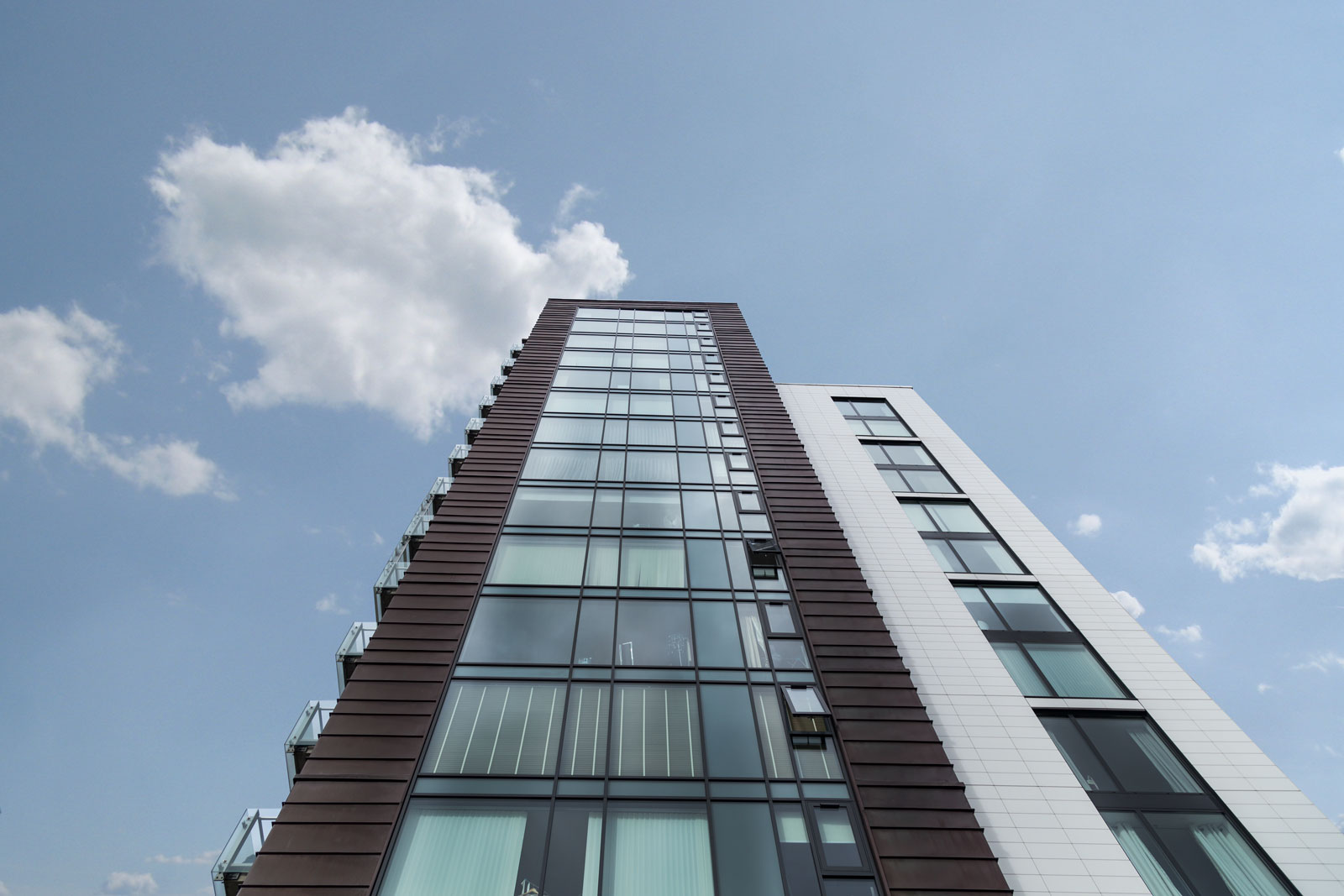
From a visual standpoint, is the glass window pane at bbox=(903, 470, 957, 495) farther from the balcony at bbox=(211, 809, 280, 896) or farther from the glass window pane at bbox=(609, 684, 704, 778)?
the balcony at bbox=(211, 809, 280, 896)

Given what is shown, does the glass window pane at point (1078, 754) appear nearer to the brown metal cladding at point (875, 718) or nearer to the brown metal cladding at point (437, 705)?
the brown metal cladding at point (875, 718)

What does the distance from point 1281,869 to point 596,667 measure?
12.2 meters

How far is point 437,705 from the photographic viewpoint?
11211 mm

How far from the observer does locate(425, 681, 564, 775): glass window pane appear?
10.4 m

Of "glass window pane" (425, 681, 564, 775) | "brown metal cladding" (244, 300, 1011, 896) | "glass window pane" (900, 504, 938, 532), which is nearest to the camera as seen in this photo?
"brown metal cladding" (244, 300, 1011, 896)

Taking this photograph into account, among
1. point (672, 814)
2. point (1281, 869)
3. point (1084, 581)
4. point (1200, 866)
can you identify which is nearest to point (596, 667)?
point (672, 814)

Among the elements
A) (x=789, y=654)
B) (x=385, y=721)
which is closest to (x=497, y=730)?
(x=385, y=721)

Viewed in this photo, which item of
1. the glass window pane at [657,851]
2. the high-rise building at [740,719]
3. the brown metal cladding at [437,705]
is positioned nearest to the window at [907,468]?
the high-rise building at [740,719]

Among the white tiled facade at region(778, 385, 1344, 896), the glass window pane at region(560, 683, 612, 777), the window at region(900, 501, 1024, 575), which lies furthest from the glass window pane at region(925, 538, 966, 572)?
the glass window pane at region(560, 683, 612, 777)

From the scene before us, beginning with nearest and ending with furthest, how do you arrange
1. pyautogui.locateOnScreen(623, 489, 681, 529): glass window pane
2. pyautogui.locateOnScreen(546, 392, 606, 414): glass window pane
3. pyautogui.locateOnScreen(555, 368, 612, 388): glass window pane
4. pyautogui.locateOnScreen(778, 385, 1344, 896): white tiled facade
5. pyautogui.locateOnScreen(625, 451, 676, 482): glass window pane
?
pyautogui.locateOnScreen(778, 385, 1344, 896): white tiled facade
pyautogui.locateOnScreen(623, 489, 681, 529): glass window pane
pyautogui.locateOnScreen(625, 451, 676, 482): glass window pane
pyautogui.locateOnScreen(546, 392, 606, 414): glass window pane
pyautogui.locateOnScreen(555, 368, 612, 388): glass window pane

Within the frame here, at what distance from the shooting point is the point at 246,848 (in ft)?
34.8

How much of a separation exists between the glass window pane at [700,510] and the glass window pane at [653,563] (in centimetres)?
91

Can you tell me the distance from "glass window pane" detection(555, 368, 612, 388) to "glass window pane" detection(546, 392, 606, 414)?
67 cm

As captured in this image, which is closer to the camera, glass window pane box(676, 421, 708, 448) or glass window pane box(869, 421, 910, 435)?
glass window pane box(676, 421, 708, 448)
